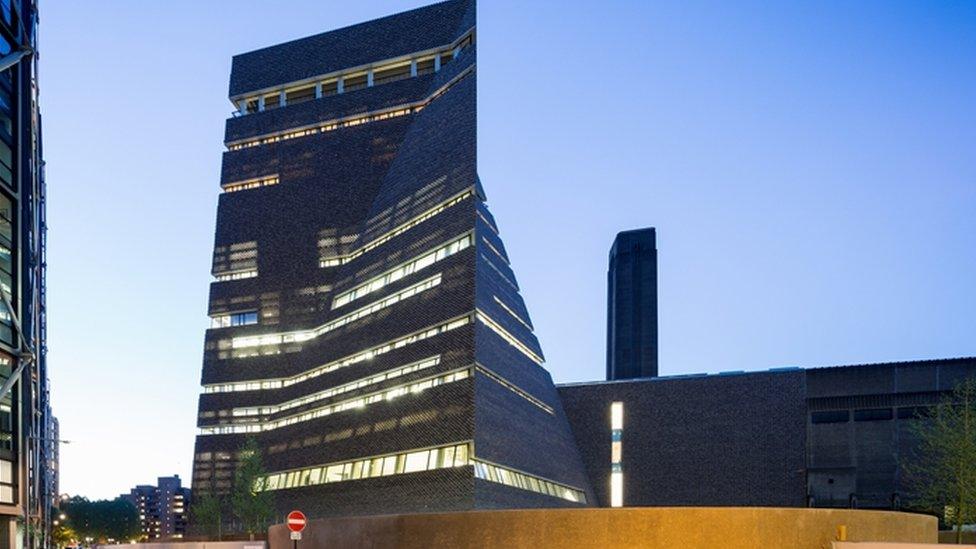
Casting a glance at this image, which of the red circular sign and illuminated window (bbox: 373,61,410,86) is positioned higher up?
illuminated window (bbox: 373,61,410,86)

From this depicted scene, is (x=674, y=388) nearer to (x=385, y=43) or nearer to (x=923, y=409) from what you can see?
(x=923, y=409)

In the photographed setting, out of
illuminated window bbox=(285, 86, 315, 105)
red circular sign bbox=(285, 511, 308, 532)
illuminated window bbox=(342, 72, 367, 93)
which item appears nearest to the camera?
red circular sign bbox=(285, 511, 308, 532)

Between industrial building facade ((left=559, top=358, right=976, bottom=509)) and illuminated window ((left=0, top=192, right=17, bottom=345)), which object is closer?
illuminated window ((left=0, top=192, right=17, bottom=345))

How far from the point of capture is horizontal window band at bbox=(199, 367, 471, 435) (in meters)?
66.6

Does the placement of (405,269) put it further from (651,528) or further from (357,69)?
(651,528)

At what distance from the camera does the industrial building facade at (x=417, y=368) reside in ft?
224

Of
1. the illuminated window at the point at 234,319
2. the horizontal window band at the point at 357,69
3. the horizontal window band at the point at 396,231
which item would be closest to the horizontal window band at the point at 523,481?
the horizontal window band at the point at 396,231

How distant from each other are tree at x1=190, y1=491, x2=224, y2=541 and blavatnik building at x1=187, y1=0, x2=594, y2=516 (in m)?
4.67

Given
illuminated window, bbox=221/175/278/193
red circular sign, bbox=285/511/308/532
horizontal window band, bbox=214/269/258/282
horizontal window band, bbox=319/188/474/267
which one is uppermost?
illuminated window, bbox=221/175/278/193

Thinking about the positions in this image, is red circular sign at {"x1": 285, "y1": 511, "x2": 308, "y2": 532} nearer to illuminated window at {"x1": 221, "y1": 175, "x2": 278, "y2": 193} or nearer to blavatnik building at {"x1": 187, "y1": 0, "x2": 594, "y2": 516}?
blavatnik building at {"x1": 187, "y1": 0, "x2": 594, "y2": 516}

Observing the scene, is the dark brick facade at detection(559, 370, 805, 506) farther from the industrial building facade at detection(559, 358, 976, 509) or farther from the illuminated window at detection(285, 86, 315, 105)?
the illuminated window at detection(285, 86, 315, 105)

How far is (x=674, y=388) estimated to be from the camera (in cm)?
8562

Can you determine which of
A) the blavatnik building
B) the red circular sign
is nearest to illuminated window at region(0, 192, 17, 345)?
the red circular sign

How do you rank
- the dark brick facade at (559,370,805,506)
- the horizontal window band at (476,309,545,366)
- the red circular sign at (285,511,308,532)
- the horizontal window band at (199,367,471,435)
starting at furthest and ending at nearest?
the dark brick facade at (559,370,805,506)
the horizontal window band at (476,309,545,366)
the horizontal window band at (199,367,471,435)
the red circular sign at (285,511,308,532)
